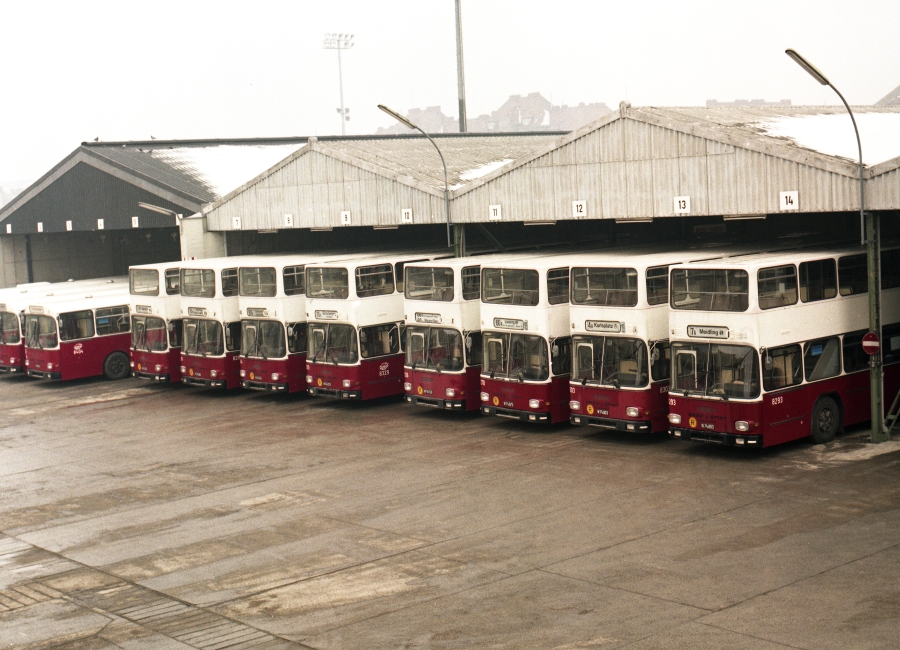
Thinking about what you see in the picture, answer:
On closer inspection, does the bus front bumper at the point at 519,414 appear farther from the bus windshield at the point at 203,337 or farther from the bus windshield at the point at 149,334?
the bus windshield at the point at 149,334

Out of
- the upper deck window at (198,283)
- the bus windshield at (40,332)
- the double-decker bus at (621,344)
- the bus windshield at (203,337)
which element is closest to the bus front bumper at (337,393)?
the bus windshield at (203,337)

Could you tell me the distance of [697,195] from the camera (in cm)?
2433

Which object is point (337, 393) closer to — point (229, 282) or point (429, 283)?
point (429, 283)

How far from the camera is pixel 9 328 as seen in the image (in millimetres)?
38969

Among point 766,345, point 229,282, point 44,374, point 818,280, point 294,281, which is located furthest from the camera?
point 44,374

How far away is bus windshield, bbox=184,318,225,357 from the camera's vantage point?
31.8 metres

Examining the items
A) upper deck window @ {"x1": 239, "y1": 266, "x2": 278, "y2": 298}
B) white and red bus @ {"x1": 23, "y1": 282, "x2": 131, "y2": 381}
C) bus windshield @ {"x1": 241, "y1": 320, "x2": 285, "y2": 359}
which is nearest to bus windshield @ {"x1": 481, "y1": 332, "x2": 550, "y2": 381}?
bus windshield @ {"x1": 241, "y1": 320, "x2": 285, "y2": 359}

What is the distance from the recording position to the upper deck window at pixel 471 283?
85.6ft

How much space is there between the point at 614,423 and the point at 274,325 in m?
11.1

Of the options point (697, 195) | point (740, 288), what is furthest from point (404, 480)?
point (697, 195)

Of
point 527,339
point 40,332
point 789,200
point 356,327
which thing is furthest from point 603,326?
point 40,332

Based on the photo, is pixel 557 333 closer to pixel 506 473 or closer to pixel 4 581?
pixel 506 473

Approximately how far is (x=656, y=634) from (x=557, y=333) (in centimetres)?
1206

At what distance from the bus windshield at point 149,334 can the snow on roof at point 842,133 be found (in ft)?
58.3
